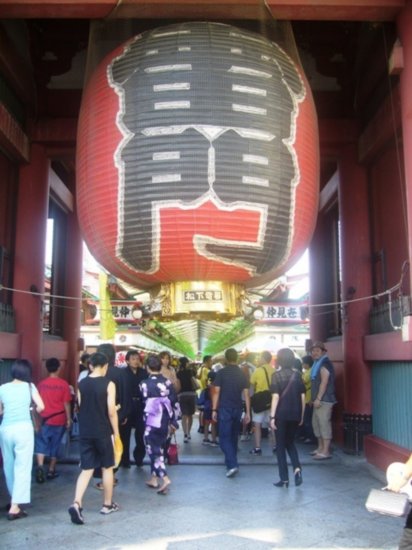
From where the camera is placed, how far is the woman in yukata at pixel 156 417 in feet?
20.7

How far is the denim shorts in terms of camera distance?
7.14 m

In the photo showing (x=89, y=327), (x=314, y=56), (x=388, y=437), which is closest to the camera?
(x=388, y=437)

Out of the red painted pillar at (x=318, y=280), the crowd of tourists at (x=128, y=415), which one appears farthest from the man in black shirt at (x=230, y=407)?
the red painted pillar at (x=318, y=280)

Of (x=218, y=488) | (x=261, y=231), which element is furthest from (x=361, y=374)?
(x=261, y=231)

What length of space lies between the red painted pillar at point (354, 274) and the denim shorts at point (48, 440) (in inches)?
161

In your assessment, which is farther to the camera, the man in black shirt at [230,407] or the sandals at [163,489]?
the man in black shirt at [230,407]

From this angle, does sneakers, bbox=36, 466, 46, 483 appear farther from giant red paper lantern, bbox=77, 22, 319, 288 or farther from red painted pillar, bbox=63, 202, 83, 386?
red painted pillar, bbox=63, 202, 83, 386

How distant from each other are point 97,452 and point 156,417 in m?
1.15

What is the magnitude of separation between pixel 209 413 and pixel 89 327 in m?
11.2

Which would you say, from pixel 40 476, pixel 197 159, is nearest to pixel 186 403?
pixel 40 476

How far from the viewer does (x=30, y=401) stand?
5.56 meters

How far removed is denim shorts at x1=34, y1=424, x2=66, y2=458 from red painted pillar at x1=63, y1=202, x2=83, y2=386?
160 inches

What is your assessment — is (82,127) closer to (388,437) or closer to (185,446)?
(388,437)

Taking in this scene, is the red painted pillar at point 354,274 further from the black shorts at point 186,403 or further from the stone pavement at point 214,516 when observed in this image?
the black shorts at point 186,403
